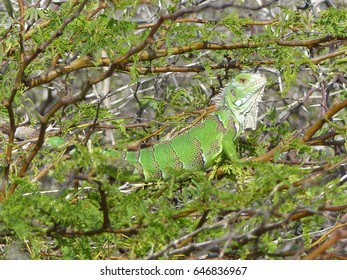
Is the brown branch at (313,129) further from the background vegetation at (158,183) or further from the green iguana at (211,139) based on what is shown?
the green iguana at (211,139)

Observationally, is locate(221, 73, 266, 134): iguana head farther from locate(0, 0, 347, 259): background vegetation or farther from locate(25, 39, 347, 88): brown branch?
locate(25, 39, 347, 88): brown branch

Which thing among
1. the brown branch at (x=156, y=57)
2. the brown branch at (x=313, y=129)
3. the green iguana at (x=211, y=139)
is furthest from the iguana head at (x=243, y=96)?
the brown branch at (x=313, y=129)

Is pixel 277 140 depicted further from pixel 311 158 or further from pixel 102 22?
pixel 102 22

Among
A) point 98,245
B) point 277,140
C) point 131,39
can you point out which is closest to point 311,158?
point 277,140

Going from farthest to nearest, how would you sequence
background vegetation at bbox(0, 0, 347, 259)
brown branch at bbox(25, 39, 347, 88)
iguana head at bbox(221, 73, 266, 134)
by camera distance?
iguana head at bbox(221, 73, 266, 134), brown branch at bbox(25, 39, 347, 88), background vegetation at bbox(0, 0, 347, 259)

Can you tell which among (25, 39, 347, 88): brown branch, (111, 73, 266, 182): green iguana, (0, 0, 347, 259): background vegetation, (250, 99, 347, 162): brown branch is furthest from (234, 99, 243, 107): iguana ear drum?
(250, 99, 347, 162): brown branch

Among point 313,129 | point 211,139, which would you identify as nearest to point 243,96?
point 211,139

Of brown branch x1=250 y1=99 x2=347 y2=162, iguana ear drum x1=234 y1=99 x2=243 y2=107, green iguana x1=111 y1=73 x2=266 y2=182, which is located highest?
brown branch x1=250 y1=99 x2=347 y2=162

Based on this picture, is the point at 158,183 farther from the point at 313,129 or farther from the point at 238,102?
the point at 238,102
